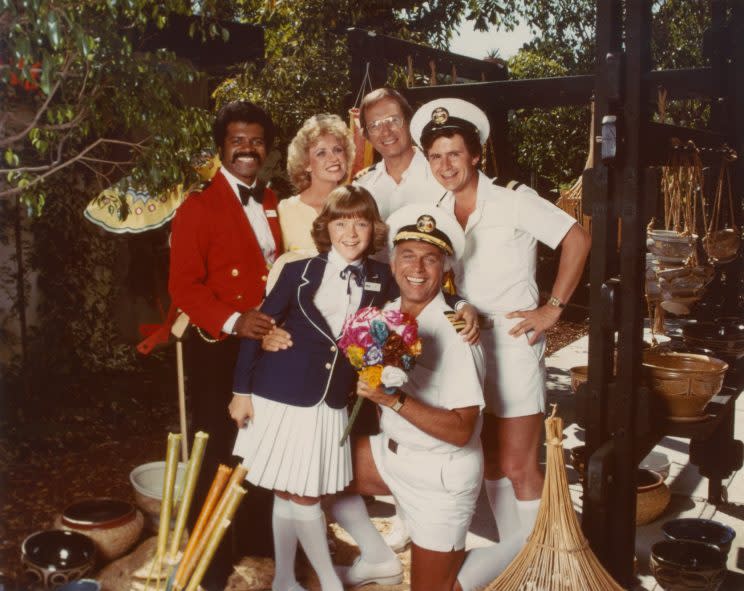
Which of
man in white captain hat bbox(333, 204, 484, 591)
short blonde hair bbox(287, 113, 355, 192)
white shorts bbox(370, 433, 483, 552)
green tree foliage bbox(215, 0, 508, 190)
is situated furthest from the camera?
green tree foliage bbox(215, 0, 508, 190)

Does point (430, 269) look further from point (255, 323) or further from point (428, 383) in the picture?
point (255, 323)

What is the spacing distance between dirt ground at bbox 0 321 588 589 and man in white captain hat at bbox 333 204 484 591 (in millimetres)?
2572

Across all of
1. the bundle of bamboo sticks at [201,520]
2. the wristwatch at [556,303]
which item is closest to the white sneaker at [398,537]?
the wristwatch at [556,303]

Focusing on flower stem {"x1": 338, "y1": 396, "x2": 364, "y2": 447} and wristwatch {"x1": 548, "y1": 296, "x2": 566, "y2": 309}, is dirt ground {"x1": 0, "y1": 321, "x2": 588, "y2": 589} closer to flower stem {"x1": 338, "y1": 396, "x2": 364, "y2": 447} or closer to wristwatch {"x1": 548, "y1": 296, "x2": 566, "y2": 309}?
flower stem {"x1": 338, "y1": 396, "x2": 364, "y2": 447}

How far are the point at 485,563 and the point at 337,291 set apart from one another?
1.28 meters

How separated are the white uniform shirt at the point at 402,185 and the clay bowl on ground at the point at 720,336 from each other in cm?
200

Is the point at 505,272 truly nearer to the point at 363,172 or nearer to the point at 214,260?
the point at 363,172

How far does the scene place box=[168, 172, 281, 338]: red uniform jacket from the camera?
12.1ft

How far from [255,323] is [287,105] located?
392 cm

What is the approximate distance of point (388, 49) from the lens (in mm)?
4855

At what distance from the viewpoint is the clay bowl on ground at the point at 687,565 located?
3.82 m

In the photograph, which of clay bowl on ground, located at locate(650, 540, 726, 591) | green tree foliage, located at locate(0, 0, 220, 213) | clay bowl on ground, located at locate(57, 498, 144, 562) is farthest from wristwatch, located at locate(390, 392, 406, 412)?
clay bowl on ground, located at locate(57, 498, 144, 562)

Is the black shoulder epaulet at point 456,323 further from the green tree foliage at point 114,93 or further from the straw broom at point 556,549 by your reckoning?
the green tree foliage at point 114,93

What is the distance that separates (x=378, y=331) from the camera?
2951 mm
